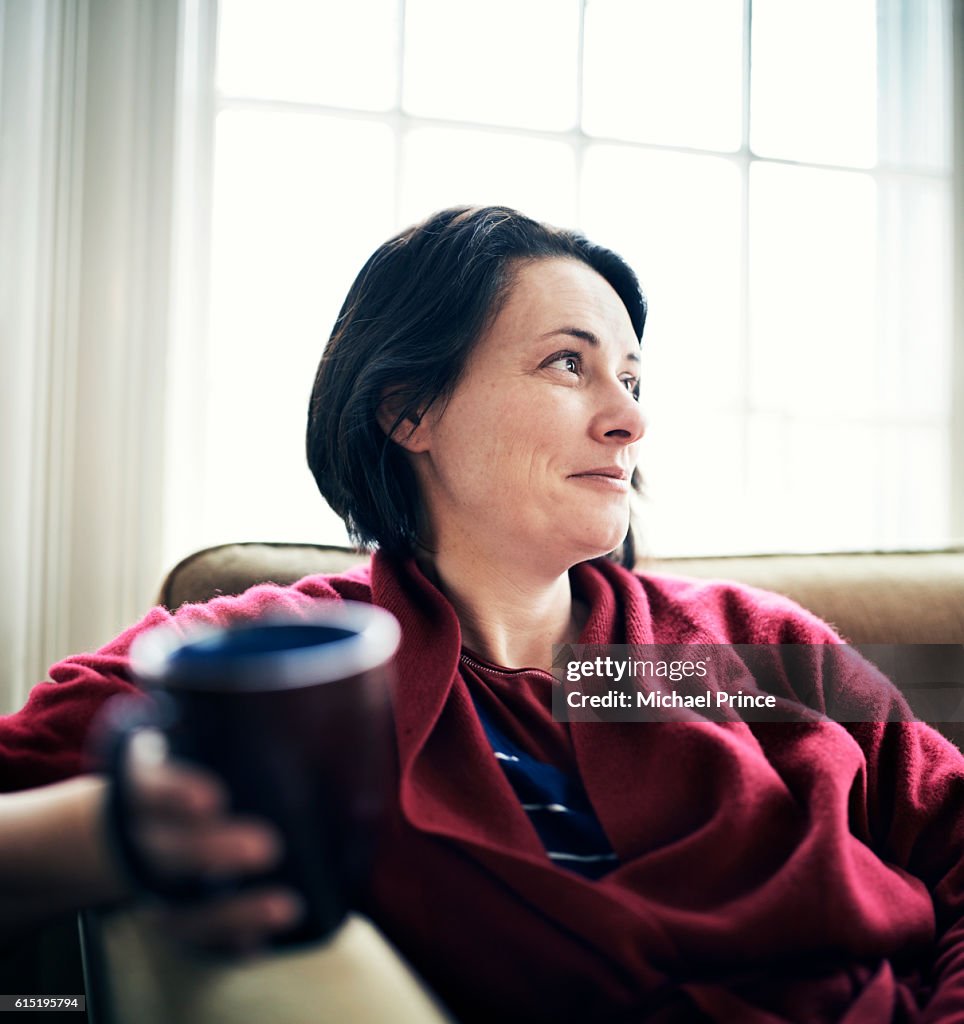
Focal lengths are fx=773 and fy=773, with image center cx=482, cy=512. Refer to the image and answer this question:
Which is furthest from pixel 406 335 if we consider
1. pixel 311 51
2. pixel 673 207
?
pixel 673 207

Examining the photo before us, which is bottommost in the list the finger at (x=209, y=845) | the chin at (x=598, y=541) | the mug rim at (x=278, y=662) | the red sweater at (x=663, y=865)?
the red sweater at (x=663, y=865)

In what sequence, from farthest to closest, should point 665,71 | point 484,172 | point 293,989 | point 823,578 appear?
point 665,71
point 484,172
point 823,578
point 293,989

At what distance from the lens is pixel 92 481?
5.05 ft

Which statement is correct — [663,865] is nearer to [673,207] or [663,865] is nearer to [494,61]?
[673,207]

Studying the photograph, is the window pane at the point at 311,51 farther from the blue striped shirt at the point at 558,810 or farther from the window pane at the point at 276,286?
the blue striped shirt at the point at 558,810

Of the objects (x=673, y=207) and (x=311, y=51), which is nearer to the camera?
(x=311, y=51)

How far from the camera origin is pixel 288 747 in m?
0.31

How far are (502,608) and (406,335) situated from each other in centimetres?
36

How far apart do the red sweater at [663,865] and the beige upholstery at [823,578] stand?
1.07 ft

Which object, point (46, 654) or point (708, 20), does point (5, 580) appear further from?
point (708, 20)

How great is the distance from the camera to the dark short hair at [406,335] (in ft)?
3.12

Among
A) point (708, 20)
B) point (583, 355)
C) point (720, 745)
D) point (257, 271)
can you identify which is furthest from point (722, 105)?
point (720, 745)

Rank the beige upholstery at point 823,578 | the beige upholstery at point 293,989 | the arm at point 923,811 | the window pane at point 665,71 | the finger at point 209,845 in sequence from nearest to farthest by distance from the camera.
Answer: the finger at point 209,845, the beige upholstery at point 293,989, the arm at point 923,811, the beige upholstery at point 823,578, the window pane at point 665,71

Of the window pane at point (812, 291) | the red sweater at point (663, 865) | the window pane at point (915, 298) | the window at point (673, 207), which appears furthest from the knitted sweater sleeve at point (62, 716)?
the window pane at point (915, 298)
